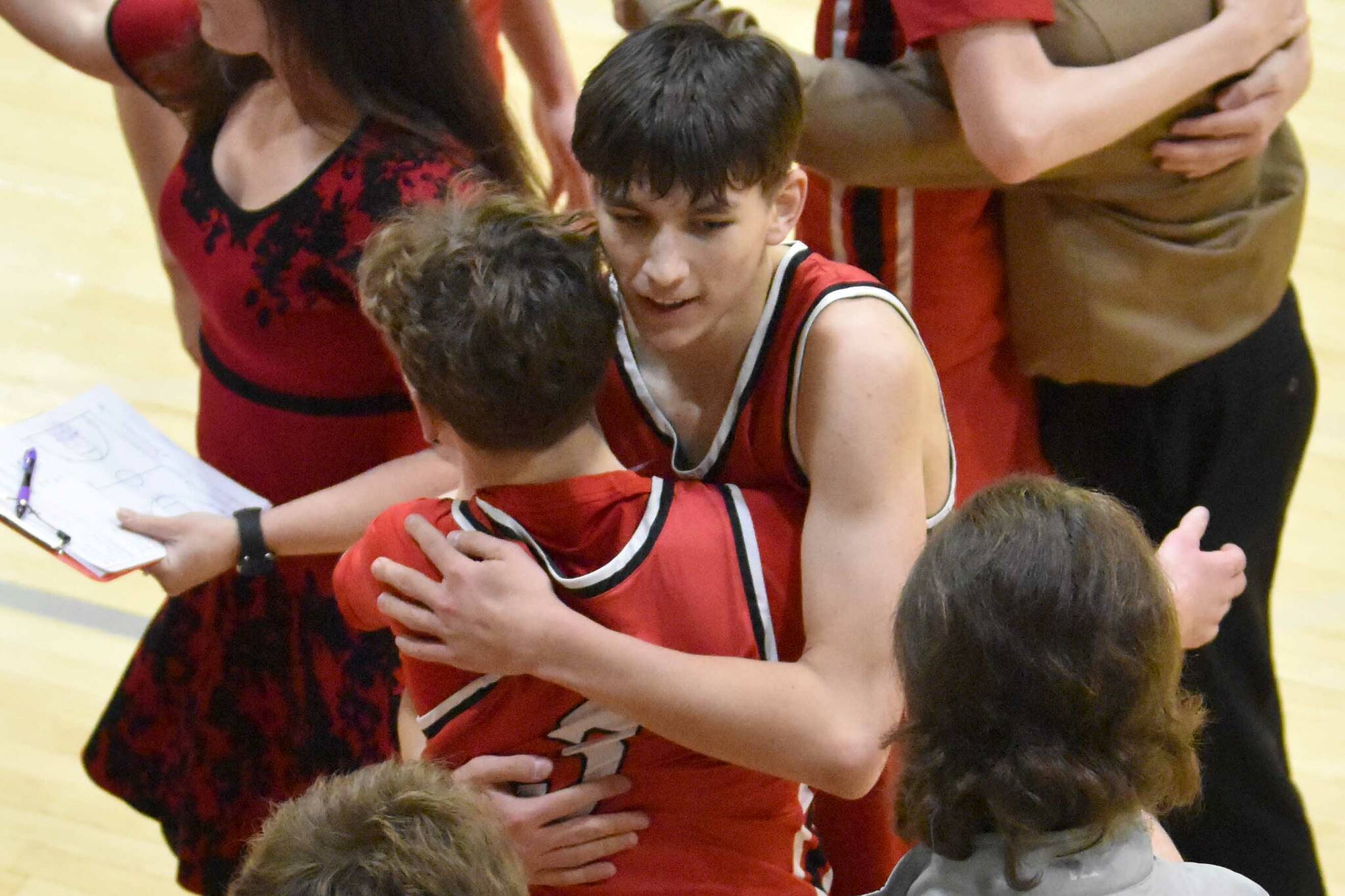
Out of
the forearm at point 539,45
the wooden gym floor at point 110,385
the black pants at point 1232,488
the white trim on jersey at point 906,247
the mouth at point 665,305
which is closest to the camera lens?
the mouth at point 665,305

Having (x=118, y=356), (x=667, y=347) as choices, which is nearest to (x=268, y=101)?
(x=667, y=347)

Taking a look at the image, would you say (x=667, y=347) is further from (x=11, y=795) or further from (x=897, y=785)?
(x=11, y=795)

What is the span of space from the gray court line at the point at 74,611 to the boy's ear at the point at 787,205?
182 centimetres

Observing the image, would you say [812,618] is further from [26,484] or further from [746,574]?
[26,484]

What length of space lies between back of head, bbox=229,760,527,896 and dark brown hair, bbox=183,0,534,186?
35.2 inches

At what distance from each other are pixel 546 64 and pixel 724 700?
1393 millimetres

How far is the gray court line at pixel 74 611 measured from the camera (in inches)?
112

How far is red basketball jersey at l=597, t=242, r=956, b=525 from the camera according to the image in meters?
1.38

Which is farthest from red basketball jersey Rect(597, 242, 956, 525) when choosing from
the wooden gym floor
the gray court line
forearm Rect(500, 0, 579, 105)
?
the gray court line

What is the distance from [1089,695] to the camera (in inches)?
40.2

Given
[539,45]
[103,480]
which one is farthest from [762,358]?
[539,45]

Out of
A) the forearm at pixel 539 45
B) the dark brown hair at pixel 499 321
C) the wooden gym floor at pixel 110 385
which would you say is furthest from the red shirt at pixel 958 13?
the wooden gym floor at pixel 110 385

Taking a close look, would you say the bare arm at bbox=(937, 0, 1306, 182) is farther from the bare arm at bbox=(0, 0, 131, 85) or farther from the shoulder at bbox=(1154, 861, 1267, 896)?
the bare arm at bbox=(0, 0, 131, 85)

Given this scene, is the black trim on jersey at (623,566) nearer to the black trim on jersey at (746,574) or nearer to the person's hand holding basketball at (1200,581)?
the black trim on jersey at (746,574)
